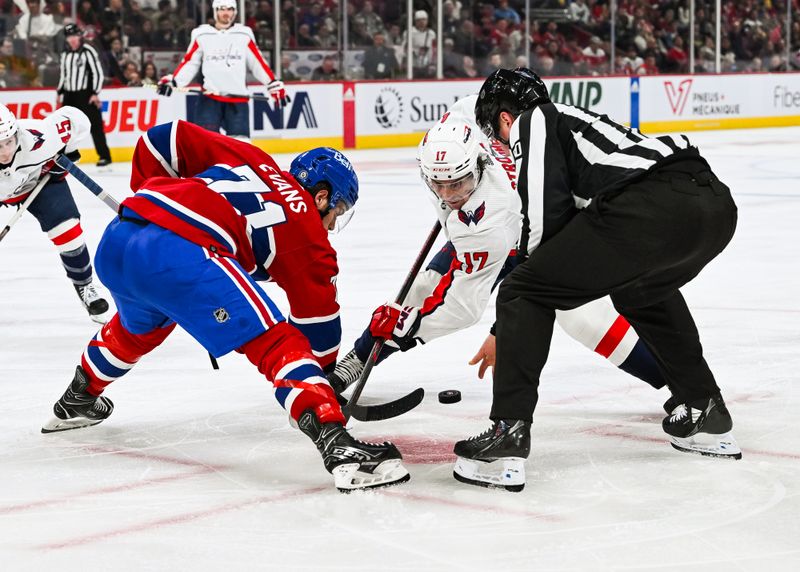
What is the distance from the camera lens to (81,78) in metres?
10.6

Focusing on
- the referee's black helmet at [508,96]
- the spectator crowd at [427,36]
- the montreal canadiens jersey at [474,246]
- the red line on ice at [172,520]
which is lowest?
the red line on ice at [172,520]

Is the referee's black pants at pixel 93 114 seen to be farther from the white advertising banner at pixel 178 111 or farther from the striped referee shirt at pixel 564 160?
the striped referee shirt at pixel 564 160

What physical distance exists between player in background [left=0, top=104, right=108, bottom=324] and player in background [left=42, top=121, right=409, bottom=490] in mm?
1532

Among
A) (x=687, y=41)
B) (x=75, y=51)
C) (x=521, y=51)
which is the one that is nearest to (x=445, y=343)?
(x=75, y=51)

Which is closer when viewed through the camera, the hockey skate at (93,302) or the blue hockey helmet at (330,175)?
the blue hockey helmet at (330,175)

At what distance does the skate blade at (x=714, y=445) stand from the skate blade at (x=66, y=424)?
142 centimetres

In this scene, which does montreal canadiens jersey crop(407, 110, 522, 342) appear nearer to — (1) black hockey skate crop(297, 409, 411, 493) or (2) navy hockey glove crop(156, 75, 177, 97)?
(1) black hockey skate crop(297, 409, 411, 493)

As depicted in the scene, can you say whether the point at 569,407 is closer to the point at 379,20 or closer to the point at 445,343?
the point at 445,343

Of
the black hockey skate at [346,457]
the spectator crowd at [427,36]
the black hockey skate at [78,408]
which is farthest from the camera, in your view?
the spectator crowd at [427,36]

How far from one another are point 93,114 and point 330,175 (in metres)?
8.14

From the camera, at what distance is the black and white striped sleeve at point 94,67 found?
10547 mm

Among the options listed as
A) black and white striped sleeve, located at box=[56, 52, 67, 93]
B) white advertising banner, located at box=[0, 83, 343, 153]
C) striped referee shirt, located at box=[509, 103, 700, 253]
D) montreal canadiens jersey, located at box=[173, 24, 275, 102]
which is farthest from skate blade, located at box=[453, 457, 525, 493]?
white advertising banner, located at box=[0, 83, 343, 153]

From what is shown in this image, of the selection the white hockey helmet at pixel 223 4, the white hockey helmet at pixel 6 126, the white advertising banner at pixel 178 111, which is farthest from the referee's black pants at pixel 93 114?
the white hockey helmet at pixel 6 126

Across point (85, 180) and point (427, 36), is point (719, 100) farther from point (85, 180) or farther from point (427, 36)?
point (85, 180)
